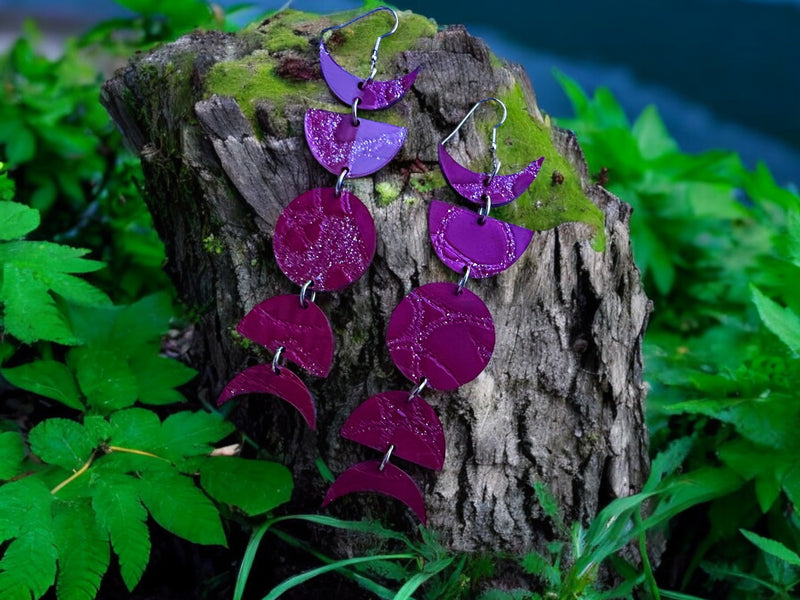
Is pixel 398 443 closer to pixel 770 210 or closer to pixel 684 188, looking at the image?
pixel 684 188

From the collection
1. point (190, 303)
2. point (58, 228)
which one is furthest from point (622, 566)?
point (58, 228)

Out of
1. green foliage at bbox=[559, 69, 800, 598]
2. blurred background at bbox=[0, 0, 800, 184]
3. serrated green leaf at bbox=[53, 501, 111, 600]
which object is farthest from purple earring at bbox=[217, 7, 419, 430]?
blurred background at bbox=[0, 0, 800, 184]

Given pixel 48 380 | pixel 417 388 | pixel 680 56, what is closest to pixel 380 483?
pixel 417 388

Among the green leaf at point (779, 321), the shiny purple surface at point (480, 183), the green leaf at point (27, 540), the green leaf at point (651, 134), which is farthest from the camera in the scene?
the green leaf at point (651, 134)

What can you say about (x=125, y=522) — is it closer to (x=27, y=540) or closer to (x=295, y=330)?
(x=27, y=540)

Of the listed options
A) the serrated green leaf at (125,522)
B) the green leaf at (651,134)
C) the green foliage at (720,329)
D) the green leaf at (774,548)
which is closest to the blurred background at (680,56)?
the green foliage at (720,329)

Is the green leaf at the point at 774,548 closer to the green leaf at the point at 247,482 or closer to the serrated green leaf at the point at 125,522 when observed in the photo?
the green leaf at the point at 247,482
